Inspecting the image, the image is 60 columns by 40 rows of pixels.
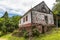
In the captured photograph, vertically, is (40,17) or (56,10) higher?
(56,10)

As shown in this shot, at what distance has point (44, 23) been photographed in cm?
3222

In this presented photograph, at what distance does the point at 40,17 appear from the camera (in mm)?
31766

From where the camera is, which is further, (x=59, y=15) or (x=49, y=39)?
(x=59, y=15)

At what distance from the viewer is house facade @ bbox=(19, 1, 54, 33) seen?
1206 inches

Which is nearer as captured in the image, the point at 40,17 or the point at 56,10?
the point at 40,17

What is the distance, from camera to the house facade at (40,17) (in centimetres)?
3064

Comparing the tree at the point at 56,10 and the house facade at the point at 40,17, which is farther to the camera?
the tree at the point at 56,10

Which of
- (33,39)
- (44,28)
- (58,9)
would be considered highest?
(58,9)

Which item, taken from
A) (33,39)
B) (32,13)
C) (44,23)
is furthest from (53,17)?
(33,39)

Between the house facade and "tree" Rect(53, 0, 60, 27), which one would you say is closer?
the house facade

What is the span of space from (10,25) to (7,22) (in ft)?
5.57

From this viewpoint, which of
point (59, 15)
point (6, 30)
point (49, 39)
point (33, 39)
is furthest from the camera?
point (6, 30)

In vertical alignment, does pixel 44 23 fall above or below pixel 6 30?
above

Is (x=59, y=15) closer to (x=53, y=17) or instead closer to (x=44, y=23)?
(x=53, y=17)
